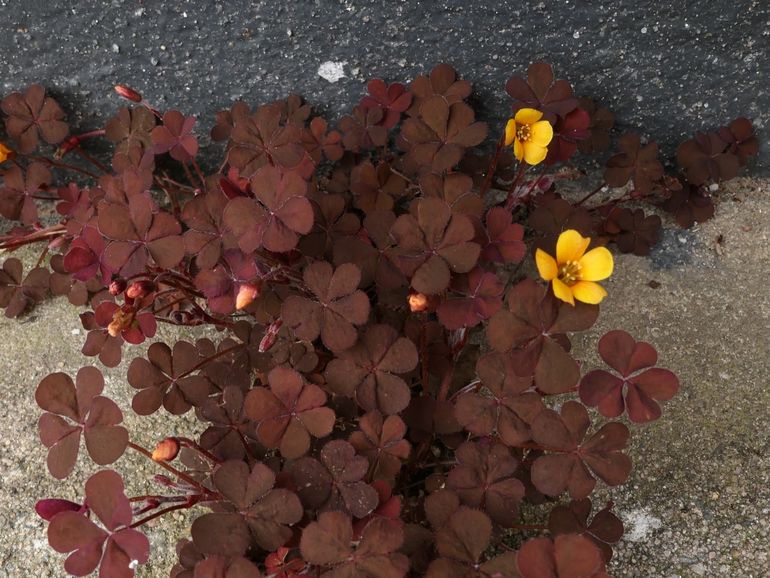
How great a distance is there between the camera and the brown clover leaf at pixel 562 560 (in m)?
1.21

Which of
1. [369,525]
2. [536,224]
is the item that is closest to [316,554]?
[369,525]

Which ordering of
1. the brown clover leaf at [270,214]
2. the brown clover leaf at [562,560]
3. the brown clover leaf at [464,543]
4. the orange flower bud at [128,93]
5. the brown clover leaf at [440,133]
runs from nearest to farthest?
1. the brown clover leaf at [562,560]
2. the brown clover leaf at [464,543]
3. the brown clover leaf at [270,214]
4. the brown clover leaf at [440,133]
5. the orange flower bud at [128,93]

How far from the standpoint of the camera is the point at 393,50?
2031 millimetres

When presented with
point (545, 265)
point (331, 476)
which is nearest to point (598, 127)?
point (545, 265)

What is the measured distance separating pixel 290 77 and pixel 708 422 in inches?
57.7

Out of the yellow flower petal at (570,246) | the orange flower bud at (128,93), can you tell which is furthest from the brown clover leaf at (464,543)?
the orange flower bud at (128,93)

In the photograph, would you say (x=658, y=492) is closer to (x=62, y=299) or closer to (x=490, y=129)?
(x=490, y=129)

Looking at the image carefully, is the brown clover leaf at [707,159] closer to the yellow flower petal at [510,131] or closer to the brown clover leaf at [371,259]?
the yellow flower petal at [510,131]

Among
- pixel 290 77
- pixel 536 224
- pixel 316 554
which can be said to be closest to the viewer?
pixel 316 554

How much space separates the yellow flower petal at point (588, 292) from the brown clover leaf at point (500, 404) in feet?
0.68

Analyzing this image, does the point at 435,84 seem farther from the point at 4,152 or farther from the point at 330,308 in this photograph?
the point at 4,152

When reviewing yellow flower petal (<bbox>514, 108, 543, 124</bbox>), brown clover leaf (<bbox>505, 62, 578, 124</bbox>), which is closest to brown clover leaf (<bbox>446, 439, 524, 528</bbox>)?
yellow flower petal (<bbox>514, 108, 543, 124</bbox>)

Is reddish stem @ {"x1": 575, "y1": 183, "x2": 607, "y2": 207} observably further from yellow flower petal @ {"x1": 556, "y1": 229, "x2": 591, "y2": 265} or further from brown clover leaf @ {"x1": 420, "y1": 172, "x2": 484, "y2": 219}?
yellow flower petal @ {"x1": 556, "y1": 229, "x2": 591, "y2": 265}

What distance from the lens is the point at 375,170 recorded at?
2.01m
